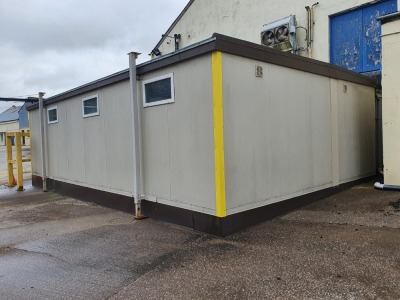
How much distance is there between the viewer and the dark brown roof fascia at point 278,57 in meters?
4.58

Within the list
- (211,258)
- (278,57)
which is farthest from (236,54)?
(211,258)

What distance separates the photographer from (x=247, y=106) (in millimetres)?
4891

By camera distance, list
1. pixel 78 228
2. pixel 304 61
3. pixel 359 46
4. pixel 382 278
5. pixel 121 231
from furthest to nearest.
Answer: pixel 359 46, pixel 304 61, pixel 78 228, pixel 121 231, pixel 382 278

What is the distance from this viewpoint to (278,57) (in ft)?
17.7

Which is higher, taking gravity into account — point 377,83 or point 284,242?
point 377,83

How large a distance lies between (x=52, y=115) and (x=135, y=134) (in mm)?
4633

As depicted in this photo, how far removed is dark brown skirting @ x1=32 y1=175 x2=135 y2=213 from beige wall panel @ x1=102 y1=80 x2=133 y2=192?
210 millimetres

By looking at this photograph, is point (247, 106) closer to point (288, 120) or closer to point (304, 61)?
point (288, 120)

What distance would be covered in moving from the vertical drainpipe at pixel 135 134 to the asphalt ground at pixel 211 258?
36 cm

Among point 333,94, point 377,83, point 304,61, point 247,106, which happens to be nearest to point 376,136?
point 377,83

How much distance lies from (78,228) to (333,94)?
16.8ft

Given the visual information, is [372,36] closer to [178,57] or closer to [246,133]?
[246,133]

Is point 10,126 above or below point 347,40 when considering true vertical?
above

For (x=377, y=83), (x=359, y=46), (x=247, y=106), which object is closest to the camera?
(x=247, y=106)
